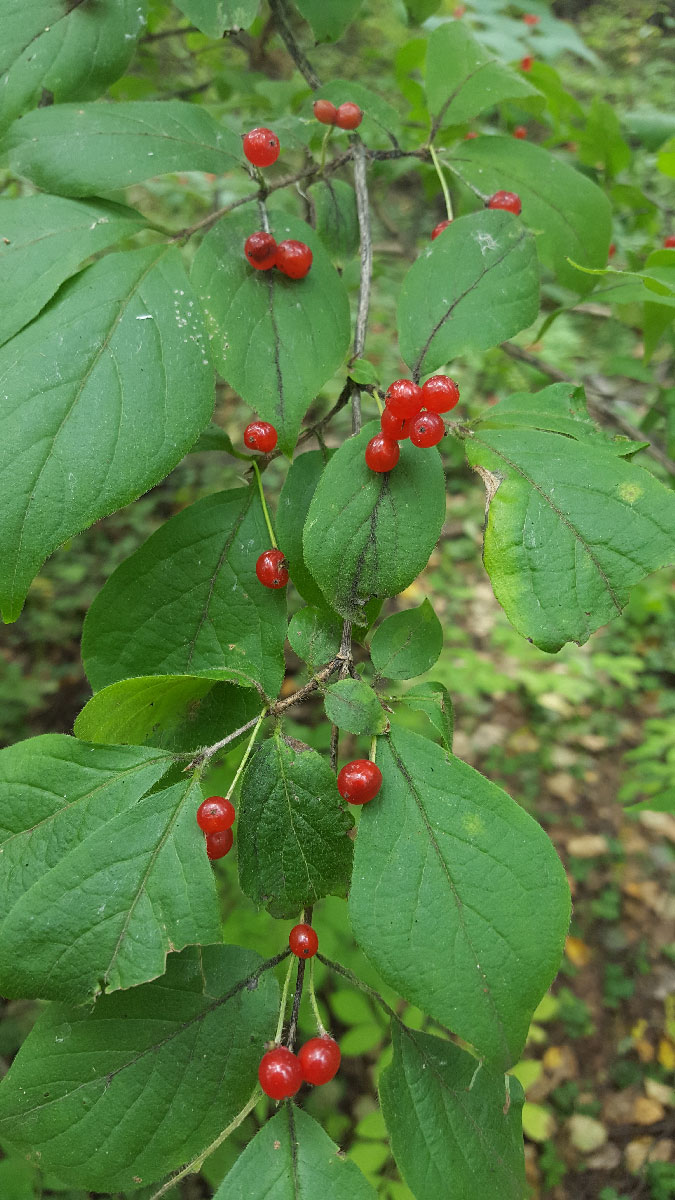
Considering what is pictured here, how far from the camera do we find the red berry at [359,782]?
2.86 feet

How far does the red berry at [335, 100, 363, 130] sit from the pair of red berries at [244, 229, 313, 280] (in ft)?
1.28

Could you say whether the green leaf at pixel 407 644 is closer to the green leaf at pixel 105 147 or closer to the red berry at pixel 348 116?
the green leaf at pixel 105 147

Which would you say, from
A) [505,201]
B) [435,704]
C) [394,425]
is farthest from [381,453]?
[505,201]

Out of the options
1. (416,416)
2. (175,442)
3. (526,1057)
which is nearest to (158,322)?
(175,442)

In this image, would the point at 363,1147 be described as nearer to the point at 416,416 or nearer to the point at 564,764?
the point at 416,416

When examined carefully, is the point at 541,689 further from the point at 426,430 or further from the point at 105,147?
the point at 105,147

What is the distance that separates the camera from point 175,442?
953mm

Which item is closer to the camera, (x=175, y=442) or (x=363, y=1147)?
(x=175, y=442)

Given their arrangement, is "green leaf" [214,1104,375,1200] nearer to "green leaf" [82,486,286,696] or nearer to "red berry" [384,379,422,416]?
"green leaf" [82,486,286,696]

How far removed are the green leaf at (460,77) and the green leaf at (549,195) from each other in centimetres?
7

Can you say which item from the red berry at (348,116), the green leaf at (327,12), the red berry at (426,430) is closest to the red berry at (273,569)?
the red berry at (426,430)

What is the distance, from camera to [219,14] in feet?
3.98

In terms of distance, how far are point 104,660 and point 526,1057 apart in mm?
2844

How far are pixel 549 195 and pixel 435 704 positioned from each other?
0.99 m
